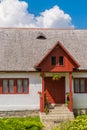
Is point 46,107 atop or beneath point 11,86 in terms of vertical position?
beneath

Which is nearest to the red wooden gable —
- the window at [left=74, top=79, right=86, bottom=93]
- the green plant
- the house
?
the house

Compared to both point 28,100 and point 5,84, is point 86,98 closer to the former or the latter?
point 28,100

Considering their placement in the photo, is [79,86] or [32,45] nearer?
[79,86]

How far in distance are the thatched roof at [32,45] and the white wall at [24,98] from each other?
0.72m

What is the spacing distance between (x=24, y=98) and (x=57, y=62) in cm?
473

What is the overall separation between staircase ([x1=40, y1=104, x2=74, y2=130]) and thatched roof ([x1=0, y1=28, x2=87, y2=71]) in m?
→ 4.33

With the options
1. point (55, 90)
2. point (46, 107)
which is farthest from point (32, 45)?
point (46, 107)

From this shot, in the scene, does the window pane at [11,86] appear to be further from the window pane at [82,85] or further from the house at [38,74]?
the window pane at [82,85]

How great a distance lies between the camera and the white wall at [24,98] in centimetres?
3406

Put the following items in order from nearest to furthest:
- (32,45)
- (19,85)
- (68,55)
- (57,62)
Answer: (68,55) < (57,62) < (19,85) < (32,45)

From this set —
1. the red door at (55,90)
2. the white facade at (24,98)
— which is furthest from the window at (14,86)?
the red door at (55,90)

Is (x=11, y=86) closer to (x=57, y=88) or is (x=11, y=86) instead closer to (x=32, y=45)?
(x=57, y=88)

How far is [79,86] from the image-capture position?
3525cm

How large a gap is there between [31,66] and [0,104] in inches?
184
